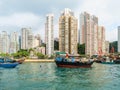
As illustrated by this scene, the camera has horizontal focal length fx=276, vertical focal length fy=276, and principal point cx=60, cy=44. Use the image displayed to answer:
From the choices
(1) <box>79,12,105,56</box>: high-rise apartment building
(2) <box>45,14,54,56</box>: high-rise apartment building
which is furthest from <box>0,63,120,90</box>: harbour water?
(1) <box>79,12,105,56</box>: high-rise apartment building

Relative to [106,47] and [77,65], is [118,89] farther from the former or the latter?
[106,47]

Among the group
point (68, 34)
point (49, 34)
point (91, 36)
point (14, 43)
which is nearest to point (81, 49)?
point (91, 36)

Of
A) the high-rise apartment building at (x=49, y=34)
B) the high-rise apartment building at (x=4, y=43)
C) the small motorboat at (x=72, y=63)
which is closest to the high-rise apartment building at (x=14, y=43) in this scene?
the high-rise apartment building at (x=4, y=43)

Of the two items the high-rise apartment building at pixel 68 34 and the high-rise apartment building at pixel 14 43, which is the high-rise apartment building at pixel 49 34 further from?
the high-rise apartment building at pixel 14 43

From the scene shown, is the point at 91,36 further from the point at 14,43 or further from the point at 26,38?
the point at 14,43

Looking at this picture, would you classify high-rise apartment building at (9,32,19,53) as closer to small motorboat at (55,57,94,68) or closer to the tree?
the tree

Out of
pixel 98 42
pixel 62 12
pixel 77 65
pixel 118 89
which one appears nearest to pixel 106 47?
pixel 98 42
